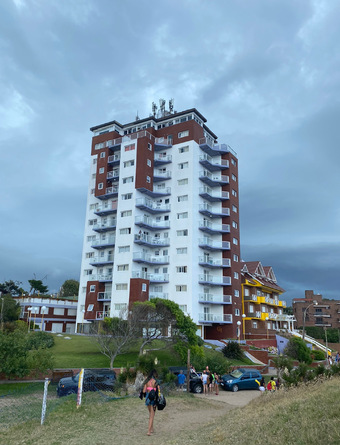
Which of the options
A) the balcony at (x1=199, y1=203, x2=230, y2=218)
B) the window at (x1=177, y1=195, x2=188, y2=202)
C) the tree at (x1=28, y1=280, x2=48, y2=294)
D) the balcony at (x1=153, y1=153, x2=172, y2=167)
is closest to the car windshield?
the balcony at (x1=199, y1=203, x2=230, y2=218)

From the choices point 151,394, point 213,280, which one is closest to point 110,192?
point 213,280

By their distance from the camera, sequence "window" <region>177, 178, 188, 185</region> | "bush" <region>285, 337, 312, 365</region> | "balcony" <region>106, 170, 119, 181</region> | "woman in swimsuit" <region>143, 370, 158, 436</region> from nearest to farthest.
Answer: "woman in swimsuit" <region>143, 370, 158, 436</region>, "bush" <region>285, 337, 312, 365</region>, "window" <region>177, 178, 188, 185</region>, "balcony" <region>106, 170, 119, 181</region>

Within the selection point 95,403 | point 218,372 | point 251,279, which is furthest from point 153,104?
point 95,403

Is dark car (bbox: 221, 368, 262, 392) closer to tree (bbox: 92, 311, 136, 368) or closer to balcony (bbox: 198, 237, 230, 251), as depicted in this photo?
tree (bbox: 92, 311, 136, 368)

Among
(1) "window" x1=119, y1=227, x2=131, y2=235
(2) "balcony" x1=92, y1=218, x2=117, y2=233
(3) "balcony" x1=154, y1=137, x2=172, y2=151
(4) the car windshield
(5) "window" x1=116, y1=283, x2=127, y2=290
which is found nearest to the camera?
(4) the car windshield

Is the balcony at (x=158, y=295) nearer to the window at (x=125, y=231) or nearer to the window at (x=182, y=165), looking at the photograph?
the window at (x=125, y=231)

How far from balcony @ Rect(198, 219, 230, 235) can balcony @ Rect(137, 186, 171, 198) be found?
22.3 ft

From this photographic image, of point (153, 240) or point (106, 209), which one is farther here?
point (106, 209)

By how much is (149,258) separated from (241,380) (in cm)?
2841

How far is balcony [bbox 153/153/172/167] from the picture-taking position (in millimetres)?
57031

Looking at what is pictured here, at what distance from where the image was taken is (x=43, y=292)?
8175 cm

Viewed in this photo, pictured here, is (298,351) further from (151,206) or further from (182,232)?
(151,206)

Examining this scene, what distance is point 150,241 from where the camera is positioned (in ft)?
181

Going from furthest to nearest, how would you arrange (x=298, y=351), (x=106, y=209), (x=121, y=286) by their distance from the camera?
(x=106, y=209), (x=121, y=286), (x=298, y=351)
